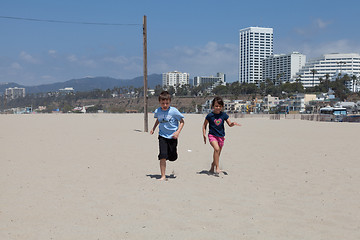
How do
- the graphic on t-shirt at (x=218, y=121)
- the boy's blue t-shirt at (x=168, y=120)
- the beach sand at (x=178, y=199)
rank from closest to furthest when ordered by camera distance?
the beach sand at (x=178, y=199)
the boy's blue t-shirt at (x=168, y=120)
the graphic on t-shirt at (x=218, y=121)

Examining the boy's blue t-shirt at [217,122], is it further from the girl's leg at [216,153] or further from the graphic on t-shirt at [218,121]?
the girl's leg at [216,153]

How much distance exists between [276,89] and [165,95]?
167542 millimetres

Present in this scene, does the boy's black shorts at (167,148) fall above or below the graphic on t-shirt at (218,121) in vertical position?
below

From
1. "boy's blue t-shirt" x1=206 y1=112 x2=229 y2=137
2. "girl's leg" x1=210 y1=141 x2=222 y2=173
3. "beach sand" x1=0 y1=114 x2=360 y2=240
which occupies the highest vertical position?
"boy's blue t-shirt" x1=206 y1=112 x2=229 y2=137

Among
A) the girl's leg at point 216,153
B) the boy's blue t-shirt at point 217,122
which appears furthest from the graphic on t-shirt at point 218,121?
the girl's leg at point 216,153

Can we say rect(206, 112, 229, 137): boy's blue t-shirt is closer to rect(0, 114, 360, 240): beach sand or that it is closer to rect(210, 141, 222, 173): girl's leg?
rect(210, 141, 222, 173): girl's leg

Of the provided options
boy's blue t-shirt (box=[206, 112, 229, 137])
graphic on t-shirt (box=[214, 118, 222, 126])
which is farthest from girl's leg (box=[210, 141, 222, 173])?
graphic on t-shirt (box=[214, 118, 222, 126])

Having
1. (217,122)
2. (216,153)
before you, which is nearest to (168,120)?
(217,122)

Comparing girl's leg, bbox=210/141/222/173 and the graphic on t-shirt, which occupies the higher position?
the graphic on t-shirt

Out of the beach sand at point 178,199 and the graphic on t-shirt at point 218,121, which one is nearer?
the beach sand at point 178,199

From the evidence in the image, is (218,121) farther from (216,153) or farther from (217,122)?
(216,153)


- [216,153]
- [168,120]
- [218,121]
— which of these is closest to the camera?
[168,120]

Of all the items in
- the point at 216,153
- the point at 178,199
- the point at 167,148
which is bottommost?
the point at 178,199

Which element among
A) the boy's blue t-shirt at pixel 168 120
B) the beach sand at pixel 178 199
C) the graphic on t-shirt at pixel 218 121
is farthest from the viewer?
the graphic on t-shirt at pixel 218 121
